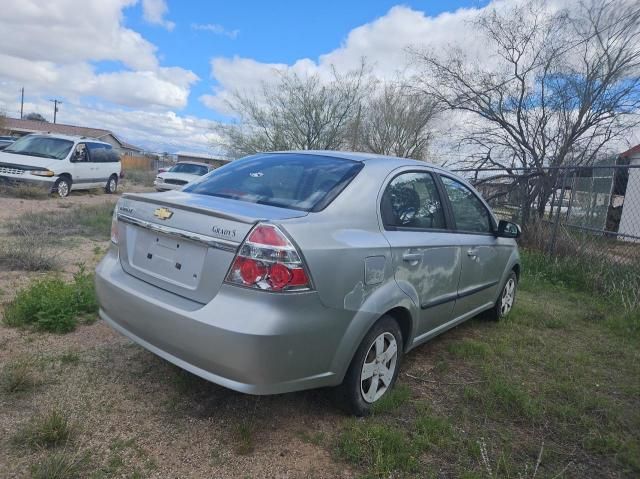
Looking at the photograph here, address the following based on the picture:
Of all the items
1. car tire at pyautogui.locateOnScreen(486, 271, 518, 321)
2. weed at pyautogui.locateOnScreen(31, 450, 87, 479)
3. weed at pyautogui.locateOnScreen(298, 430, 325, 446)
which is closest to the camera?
weed at pyautogui.locateOnScreen(31, 450, 87, 479)

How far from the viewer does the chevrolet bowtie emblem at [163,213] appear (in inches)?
98.1

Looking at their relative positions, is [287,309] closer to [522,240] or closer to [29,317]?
[29,317]

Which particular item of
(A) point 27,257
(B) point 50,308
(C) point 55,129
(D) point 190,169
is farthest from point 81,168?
(C) point 55,129

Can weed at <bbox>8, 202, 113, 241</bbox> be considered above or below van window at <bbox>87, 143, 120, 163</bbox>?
below

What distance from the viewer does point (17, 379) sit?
2.64 m

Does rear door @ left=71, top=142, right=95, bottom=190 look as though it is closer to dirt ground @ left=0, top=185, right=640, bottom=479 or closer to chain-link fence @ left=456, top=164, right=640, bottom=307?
chain-link fence @ left=456, top=164, right=640, bottom=307

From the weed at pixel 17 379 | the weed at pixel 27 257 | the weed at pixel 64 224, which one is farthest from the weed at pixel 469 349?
the weed at pixel 64 224

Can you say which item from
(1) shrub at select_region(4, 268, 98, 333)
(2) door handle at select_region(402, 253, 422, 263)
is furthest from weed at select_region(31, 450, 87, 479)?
(2) door handle at select_region(402, 253, 422, 263)

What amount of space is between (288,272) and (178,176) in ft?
49.9

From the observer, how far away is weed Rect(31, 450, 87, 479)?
6.44 feet

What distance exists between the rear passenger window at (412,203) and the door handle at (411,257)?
20 cm

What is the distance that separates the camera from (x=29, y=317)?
3.62 meters

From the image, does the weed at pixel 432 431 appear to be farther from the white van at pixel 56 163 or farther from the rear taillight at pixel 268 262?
the white van at pixel 56 163

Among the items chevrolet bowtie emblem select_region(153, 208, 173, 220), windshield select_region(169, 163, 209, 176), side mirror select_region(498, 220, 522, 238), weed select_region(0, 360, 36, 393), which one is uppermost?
windshield select_region(169, 163, 209, 176)
